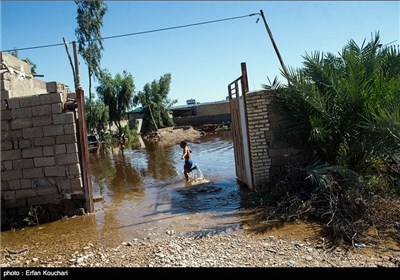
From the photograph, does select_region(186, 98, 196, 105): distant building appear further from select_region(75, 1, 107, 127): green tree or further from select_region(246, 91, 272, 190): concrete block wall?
select_region(246, 91, 272, 190): concrete block wall

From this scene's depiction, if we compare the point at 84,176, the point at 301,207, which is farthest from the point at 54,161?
the point at 301,207

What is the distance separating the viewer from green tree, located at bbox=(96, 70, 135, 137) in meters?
31.6

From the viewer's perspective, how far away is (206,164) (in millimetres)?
13609

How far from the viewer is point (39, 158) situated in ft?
22.5

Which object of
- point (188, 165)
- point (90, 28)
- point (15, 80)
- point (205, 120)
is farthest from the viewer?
point (205, 120)

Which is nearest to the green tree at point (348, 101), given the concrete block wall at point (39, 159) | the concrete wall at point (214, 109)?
the concrete block wall at point (39, 159)

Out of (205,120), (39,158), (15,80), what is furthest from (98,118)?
(39,158)

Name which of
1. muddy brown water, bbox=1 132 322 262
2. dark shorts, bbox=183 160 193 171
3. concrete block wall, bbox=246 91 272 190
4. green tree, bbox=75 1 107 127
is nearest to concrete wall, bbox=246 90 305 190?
concrete block wall, bbox=246 91 272 190

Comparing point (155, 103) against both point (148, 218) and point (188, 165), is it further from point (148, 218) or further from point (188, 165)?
point (148, 218)

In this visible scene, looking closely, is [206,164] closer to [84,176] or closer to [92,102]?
[84,176]

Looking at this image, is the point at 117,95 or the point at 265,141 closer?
the point at 265,141

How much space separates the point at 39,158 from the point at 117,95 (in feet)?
86.4

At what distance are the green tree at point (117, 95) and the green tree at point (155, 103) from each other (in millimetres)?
3527
